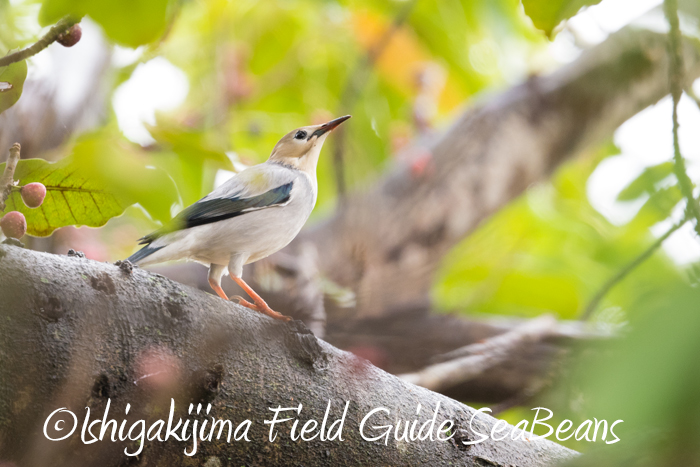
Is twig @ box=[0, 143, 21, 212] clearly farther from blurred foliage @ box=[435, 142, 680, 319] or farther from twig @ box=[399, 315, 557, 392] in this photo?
blurred foliage @ box=[435, 142, 680, 319]

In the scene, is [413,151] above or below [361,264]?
above

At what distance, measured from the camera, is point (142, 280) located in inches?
45.1

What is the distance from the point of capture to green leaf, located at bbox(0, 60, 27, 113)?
95cm

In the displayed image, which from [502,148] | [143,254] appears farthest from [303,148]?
[502,148]

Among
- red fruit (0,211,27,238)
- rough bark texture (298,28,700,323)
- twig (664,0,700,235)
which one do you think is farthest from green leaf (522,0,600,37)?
rough bark texture (298,28,700,323)

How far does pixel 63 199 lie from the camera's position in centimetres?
107

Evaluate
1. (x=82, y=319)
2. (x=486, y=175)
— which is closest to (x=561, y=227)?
(x=486, y=175)

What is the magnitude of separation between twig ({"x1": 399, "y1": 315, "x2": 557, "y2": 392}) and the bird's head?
0.90 m

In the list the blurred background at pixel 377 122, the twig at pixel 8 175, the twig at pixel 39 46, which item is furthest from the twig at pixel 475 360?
the twig at pixel 39 46

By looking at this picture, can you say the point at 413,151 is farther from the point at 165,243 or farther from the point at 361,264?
the point at 165,243

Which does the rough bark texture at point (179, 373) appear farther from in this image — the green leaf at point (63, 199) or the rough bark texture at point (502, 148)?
the rough bark texture at point (502, 148)

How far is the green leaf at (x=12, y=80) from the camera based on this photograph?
0.95 m

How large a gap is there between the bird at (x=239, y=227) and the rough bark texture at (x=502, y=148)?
79.8 inches

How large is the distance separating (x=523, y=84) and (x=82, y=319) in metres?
4.16
